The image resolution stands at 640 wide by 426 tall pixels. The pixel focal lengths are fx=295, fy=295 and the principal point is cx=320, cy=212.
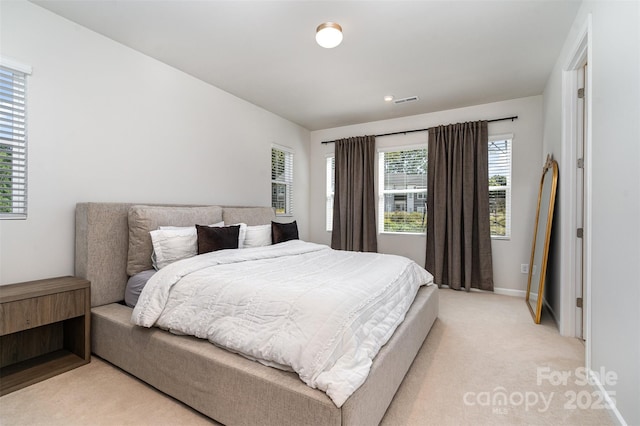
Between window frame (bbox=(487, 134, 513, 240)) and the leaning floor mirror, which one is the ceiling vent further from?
the leaning floor mirror

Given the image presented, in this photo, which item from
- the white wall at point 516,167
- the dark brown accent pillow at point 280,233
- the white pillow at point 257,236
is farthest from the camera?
the white wall at point 516,167

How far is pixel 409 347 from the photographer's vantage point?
1.93 meters

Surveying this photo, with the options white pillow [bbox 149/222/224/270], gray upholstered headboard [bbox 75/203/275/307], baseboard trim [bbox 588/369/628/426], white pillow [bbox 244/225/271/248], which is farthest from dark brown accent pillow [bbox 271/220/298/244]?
baseboard trim [bbox 588/369/628/426]

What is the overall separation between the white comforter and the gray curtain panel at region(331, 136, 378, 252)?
246 centimetres

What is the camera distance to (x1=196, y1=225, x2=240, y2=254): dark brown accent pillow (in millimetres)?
2541

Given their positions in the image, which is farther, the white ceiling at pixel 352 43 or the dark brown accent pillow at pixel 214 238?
the dark brown accent pillow at pixel 214 238

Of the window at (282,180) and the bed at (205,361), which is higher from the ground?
the window at (282,180)

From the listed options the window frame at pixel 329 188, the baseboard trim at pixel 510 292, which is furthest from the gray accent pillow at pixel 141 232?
the baseboard trim at pixel 510 292

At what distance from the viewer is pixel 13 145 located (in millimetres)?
2088

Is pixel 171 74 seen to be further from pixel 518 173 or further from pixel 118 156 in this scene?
pixel 518 173

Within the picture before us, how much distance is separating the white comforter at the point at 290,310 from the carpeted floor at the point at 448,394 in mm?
416

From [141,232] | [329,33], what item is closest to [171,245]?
[141,232]

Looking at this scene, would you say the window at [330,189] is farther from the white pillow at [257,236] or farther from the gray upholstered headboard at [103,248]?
the gray upholstered headboard at [103,248]

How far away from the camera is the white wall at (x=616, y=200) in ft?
4.46
